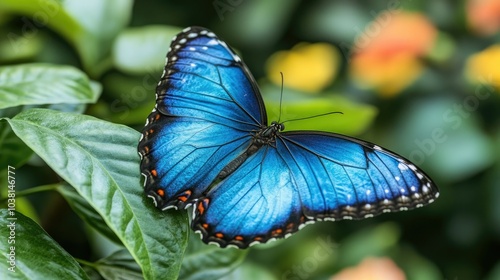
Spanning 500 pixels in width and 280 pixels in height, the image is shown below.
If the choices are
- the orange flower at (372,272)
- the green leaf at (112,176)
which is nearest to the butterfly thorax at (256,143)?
the green leaf at (112,176)

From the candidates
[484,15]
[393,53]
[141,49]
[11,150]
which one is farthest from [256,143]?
[484,15]

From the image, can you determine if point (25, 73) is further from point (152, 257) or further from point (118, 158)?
point (152, 257)

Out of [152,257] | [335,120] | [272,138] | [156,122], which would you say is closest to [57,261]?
[152,257]

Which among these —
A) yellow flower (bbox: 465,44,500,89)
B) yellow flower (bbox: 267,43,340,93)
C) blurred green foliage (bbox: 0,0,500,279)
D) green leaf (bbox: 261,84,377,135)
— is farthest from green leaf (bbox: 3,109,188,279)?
yellow flower (bbox: 465,44,500,89)

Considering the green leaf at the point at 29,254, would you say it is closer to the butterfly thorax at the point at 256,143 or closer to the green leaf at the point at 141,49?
the butterfly thorax at the point at 256,143

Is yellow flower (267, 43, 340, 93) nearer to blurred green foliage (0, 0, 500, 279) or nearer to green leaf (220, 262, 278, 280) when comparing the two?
blurred green foliage (0, 0, 500, 279)

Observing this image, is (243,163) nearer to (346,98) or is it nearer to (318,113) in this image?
(318,113)
